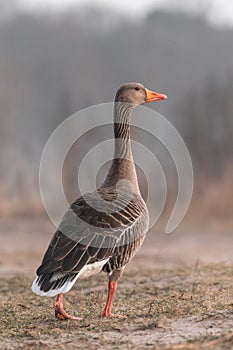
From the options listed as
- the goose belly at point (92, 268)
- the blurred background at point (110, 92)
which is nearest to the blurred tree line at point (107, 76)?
the blurred background at point (110, 92)

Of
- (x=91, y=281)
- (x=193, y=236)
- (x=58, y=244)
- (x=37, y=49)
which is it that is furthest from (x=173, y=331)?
(x=37, y=49)

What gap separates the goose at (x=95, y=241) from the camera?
219 inches

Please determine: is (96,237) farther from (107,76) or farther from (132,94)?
(107,76)

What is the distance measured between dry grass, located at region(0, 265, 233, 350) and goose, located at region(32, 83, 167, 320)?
0.32m

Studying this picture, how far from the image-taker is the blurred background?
1881 cm

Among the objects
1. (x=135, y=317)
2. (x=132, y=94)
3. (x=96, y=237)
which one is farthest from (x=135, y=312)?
(x=132, y=94)

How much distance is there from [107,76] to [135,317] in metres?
56.2

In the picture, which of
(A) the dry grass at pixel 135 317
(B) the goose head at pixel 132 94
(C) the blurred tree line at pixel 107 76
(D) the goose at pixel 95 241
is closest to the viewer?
(A) the dry grass at pixel 135 317

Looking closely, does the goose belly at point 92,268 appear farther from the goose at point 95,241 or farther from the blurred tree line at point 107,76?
the blurred tree line at point 107,76

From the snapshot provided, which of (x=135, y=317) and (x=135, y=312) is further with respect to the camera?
(x=135, y=312)

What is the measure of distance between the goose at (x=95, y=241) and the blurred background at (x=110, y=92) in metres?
4.04

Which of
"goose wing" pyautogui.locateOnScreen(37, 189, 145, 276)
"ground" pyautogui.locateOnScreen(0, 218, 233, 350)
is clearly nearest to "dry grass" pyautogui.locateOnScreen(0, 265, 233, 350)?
"ground" pyautogui.locateOnScreen(0, 218, 233, 350)

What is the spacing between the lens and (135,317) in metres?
5.97

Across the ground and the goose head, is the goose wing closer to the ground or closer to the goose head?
the ground
